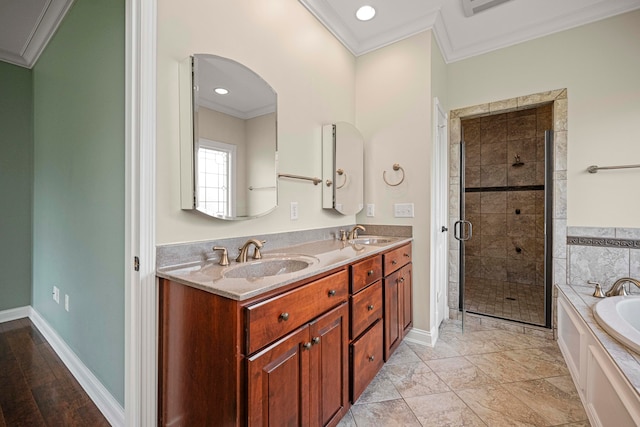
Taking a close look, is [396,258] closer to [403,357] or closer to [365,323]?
[365,323]

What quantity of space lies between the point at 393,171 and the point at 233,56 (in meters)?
1.55

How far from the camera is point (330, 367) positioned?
128 centimetres

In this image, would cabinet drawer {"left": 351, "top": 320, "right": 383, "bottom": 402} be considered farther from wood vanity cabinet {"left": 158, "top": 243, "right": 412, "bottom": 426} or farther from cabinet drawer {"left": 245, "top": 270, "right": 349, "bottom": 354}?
cabinet drawer {"left": 245, "top": 270, "right": 349, "bottom": 354}

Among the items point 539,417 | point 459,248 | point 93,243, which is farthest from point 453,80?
point 93,243

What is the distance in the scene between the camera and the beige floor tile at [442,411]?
1.47m

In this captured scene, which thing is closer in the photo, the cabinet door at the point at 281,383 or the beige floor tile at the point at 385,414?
the cabinet door at the point at 281,383

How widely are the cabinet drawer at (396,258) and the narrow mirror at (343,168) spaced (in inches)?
21.9

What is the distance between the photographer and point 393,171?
2473mm

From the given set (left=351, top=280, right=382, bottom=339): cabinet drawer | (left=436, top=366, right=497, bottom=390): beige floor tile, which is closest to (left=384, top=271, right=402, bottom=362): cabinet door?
(left=351, top=280, right=382, bottom=339): cabinet drawer

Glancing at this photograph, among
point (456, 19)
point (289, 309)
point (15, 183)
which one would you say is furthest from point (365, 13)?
point (15, 183)

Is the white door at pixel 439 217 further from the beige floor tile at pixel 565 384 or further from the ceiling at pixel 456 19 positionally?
→ the beige floor tile at pixel 565 384

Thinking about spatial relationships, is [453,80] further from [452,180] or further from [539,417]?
[539,417]

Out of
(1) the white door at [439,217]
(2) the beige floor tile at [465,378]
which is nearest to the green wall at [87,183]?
(2) the beige floor tile at [465,378]

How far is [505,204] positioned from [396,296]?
327 centimetres
